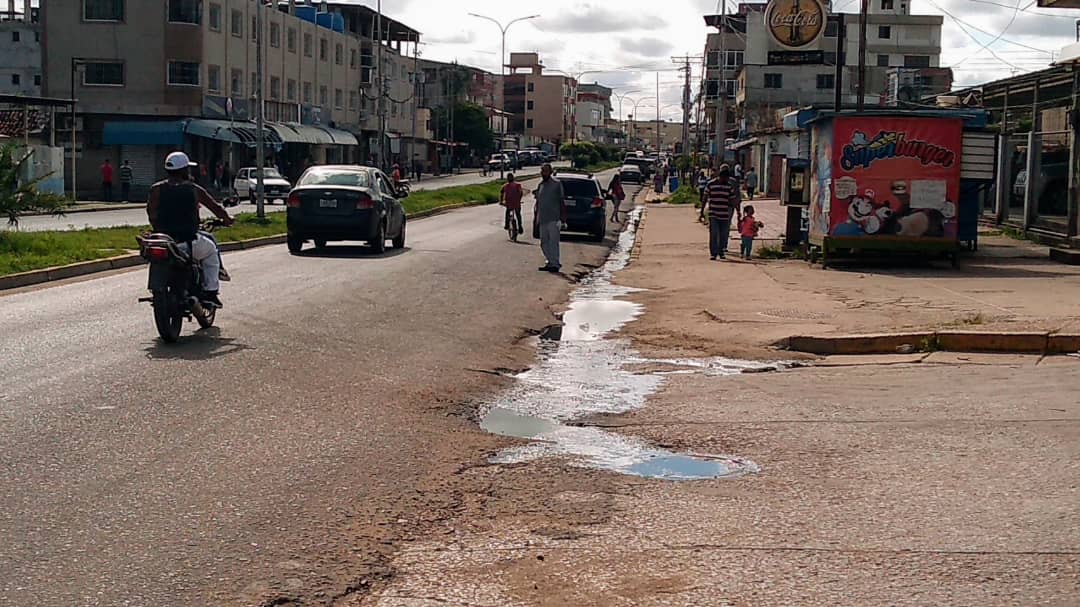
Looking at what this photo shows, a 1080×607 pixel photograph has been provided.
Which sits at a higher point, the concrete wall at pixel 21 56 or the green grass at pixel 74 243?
the concrete wall at pixel 21 56

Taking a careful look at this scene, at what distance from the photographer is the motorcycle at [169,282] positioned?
10906 millimetres

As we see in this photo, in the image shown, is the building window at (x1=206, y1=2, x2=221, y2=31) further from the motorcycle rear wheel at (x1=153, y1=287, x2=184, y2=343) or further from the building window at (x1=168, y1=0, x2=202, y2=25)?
the motorcycle rear wheel at (x1=153, y1=287, x2=184, y2=343)

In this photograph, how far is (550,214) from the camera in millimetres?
20703

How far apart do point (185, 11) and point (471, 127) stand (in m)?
70.0

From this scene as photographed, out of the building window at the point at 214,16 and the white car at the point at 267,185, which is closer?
the white car at the point at 267,185

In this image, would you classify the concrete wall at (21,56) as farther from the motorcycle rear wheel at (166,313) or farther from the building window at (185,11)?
the motorcycle rear wheel at (166,313)

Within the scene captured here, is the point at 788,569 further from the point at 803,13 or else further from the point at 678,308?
the point at 803,13

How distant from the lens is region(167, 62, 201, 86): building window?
5888 cm

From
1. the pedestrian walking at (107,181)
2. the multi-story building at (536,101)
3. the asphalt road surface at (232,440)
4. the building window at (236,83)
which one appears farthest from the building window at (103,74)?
the multi-story building at (536,101)

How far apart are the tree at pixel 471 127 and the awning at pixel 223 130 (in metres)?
63.9

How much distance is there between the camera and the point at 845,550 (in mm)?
5570

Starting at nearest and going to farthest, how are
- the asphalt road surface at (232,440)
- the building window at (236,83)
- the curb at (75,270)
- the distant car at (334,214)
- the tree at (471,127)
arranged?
1. the asphalt road surface at (232,440)
2. the curb at (75,270)
3. the distant car at (334,214)
4. the building window at (236,83)
5. the tree at (471,127)

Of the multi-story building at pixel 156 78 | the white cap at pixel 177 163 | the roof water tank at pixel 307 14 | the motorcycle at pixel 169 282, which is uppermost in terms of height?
the roof water tank at pixel 307 14

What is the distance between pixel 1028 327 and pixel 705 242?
1795 centimetres
